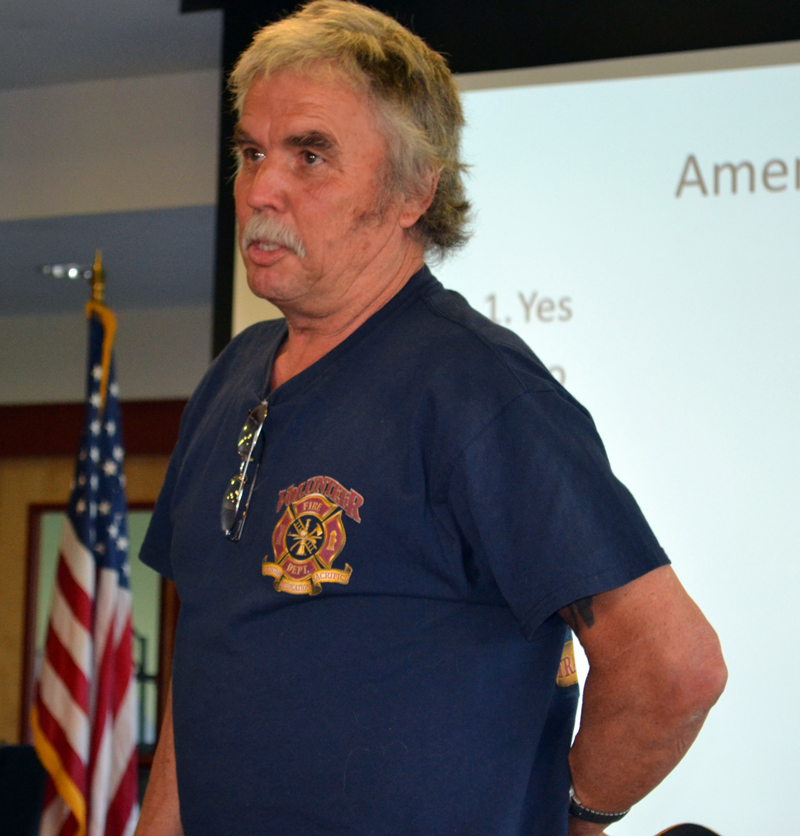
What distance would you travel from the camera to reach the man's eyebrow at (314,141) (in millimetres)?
963

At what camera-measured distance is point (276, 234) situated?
3.13 feet

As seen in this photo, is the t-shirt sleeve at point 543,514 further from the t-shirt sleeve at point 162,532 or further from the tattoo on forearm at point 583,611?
the t-shirt sleeve at point 162,532

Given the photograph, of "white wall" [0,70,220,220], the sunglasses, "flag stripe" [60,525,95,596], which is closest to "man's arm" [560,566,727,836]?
the sunglasses

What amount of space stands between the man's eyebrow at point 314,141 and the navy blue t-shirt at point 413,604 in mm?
223

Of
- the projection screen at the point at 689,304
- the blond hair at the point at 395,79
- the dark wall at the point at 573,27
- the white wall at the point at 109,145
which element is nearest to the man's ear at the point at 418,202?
the blond hair at the point at 395,79

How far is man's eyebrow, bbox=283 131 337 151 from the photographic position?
963 mm

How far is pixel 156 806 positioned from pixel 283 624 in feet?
1.16

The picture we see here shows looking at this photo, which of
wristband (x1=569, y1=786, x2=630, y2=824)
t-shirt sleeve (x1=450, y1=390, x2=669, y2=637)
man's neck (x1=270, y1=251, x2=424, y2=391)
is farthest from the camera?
man's neck (x1=270, y1=251, x2=424, y2=391)

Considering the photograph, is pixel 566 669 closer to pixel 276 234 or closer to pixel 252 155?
pixel 276 234

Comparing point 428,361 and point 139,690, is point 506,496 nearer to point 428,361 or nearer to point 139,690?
point 428,361

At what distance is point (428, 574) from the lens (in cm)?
81

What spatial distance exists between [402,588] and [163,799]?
43 cm

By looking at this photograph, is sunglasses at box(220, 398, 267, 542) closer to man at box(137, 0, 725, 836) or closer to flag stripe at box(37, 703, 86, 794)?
man at box(137, 0, 725, 836)

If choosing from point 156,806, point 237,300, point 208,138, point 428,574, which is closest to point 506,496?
point 428,574
